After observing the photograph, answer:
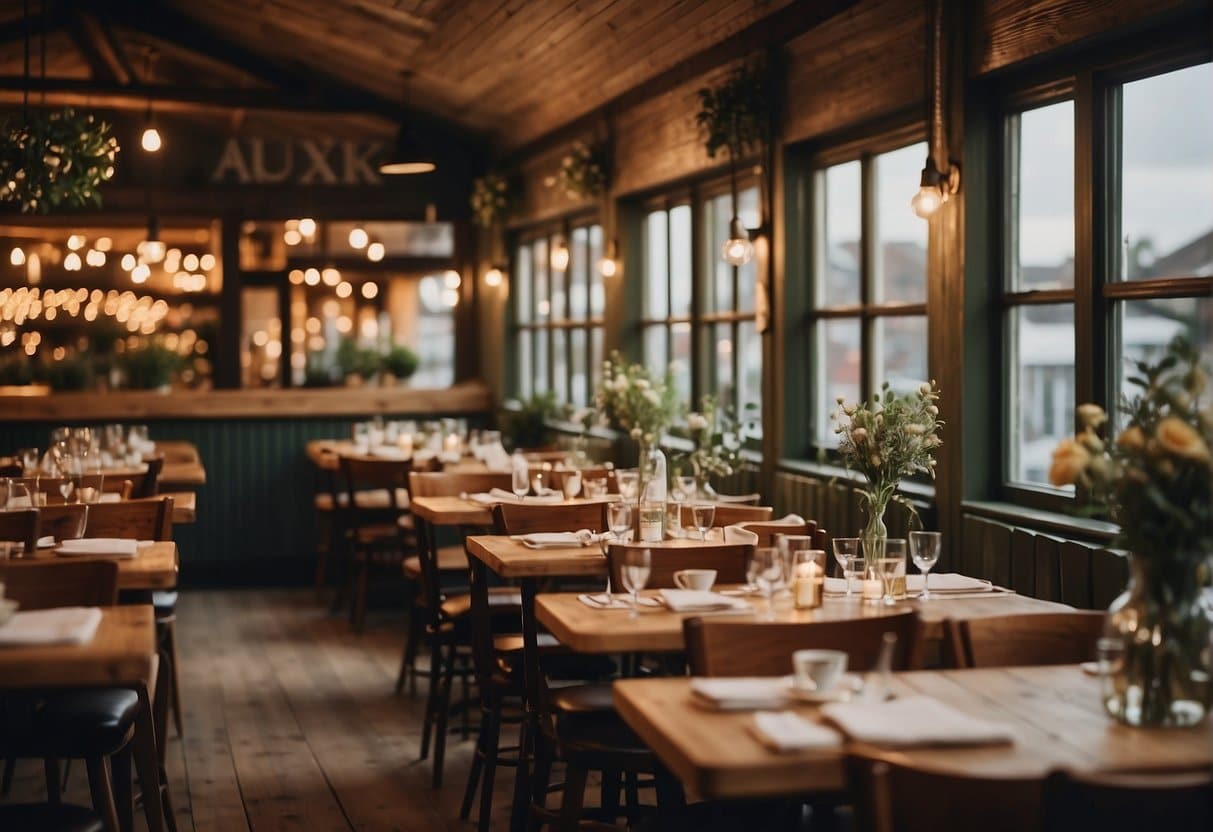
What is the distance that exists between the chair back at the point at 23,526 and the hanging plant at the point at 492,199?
6.16 m

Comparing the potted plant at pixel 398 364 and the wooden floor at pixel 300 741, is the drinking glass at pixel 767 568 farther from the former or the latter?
the potted plant at pixel 398 364

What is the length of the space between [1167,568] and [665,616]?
1.18m

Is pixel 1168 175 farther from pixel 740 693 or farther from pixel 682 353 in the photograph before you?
pixel 682 353

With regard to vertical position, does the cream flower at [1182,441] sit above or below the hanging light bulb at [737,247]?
below

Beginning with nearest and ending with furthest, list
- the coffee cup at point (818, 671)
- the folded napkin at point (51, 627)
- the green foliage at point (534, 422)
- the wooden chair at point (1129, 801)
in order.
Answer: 1. the wooden chair at point (1129, 801)
2. the coffee cup at point (818, 671)
3. the folded napkin at point (51, 627)
4. the green foliage at point (534, 422)

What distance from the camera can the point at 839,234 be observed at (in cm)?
632

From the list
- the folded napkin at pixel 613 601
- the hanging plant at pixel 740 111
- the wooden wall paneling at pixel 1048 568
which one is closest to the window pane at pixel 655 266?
the hanging plant at pixel 740 111

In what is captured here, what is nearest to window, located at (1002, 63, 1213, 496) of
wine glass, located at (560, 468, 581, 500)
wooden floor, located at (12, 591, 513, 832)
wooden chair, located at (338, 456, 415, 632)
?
wine glass, located at (560, 468, 581, 500)

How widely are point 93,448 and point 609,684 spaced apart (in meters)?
3.91

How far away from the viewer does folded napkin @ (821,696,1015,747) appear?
2.31 metres

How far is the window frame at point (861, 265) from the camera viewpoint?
5743mm

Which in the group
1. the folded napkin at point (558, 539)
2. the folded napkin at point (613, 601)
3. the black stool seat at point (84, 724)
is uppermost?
the folded napkin at point (558, 539)

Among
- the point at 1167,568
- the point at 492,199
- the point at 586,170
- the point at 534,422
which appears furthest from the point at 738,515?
the point at 492,199

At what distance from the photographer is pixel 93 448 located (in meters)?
7.06
